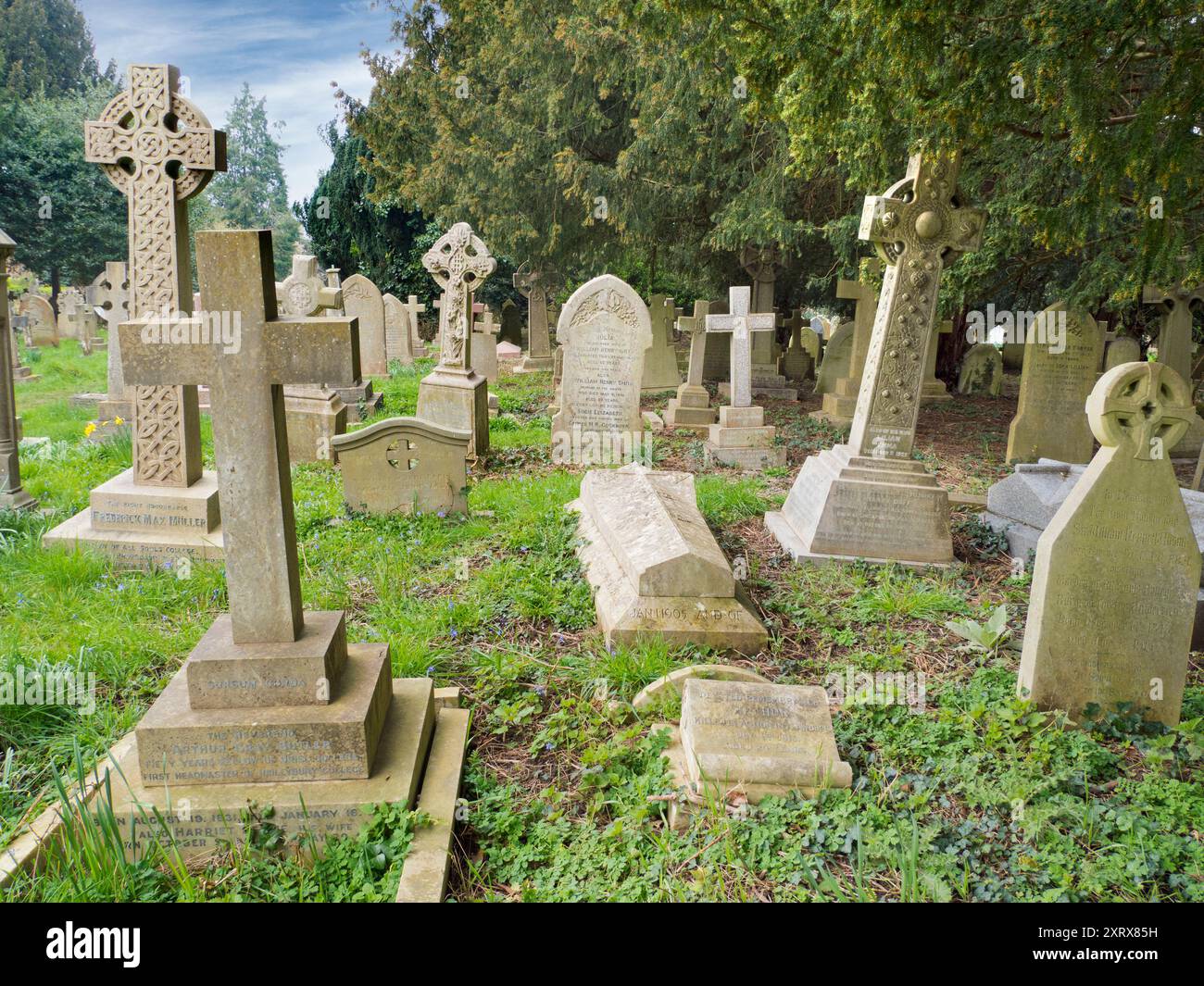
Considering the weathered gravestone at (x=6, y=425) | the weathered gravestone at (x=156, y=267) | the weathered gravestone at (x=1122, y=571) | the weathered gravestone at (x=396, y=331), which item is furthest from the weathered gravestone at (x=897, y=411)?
the weathered gravestone at (x=396, y=331)

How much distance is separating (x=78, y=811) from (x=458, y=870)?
1.28m

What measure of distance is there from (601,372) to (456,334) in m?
1.95

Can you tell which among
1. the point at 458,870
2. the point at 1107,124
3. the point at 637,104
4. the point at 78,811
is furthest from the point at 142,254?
the point at 637,104

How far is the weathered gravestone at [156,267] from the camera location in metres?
5.53

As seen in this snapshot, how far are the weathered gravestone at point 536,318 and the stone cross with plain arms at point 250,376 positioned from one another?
1375 cm

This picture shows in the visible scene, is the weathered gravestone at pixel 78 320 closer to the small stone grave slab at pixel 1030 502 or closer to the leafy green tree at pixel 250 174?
the leafy green tree at pixel 250 174

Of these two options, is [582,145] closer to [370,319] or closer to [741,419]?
[370,319]

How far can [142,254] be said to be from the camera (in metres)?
5.57

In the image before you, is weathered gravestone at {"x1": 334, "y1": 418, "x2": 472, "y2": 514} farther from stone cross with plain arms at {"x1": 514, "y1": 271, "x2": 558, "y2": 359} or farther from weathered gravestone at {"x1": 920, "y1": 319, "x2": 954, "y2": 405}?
stone cross with plain arms at {"x1": 514, "y1": 271, "x2": 558, "y2": 359}

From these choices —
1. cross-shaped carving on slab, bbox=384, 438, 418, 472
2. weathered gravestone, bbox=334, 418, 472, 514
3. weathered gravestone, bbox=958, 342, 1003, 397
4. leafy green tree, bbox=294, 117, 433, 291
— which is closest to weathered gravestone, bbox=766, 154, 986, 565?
weathered gravestone, bbox=334, 418, 472, 514

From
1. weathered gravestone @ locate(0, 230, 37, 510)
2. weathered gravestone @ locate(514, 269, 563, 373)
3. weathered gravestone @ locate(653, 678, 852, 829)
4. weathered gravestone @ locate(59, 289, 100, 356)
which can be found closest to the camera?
weathered gravestone @ locate(653, 678, 852, 829)

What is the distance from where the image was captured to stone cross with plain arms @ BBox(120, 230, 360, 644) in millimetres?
2891

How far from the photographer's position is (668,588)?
4.47 m

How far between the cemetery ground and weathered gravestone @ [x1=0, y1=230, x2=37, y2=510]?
328 millimetres
